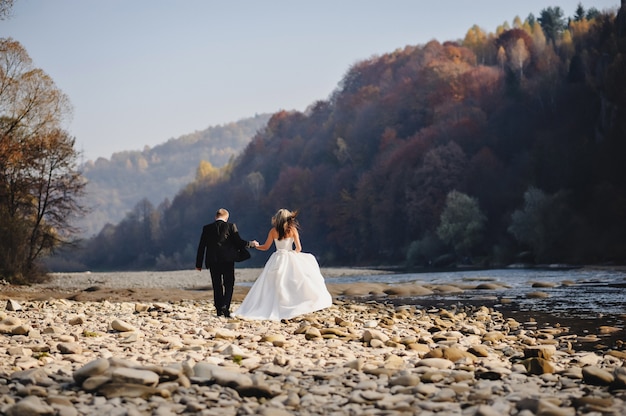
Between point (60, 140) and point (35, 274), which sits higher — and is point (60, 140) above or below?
above

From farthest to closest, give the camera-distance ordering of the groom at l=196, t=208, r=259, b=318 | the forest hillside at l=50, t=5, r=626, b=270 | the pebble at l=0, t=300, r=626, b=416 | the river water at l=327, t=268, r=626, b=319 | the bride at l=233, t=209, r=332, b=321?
the forest hillside at l=50, t=5, r=626, b=270 < the river water at l=327, t=268, r=626, b=319 < the bride at l=233, t=209, r=332, b=321 < the groom at l=196, t=208, r=259, b=318 < the pebble at l=0, t=300, r=626, b=416

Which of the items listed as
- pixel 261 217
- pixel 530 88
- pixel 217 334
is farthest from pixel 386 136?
pixel 217 334

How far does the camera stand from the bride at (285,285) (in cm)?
1520

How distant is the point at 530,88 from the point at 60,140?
2284 inches

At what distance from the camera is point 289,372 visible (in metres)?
8.80

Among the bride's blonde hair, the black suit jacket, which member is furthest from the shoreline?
the black suit jacket

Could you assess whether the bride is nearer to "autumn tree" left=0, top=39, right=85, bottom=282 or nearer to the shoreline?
the shoreline

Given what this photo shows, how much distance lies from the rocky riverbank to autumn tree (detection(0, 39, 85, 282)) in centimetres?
2213

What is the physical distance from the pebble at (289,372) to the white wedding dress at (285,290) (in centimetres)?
136

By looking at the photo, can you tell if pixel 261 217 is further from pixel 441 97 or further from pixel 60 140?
pixel 60 140

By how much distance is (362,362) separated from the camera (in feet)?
30.4

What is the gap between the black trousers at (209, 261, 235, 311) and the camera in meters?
15.1

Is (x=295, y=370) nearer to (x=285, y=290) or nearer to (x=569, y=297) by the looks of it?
(x=285, y=290)

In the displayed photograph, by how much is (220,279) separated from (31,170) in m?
27.5
